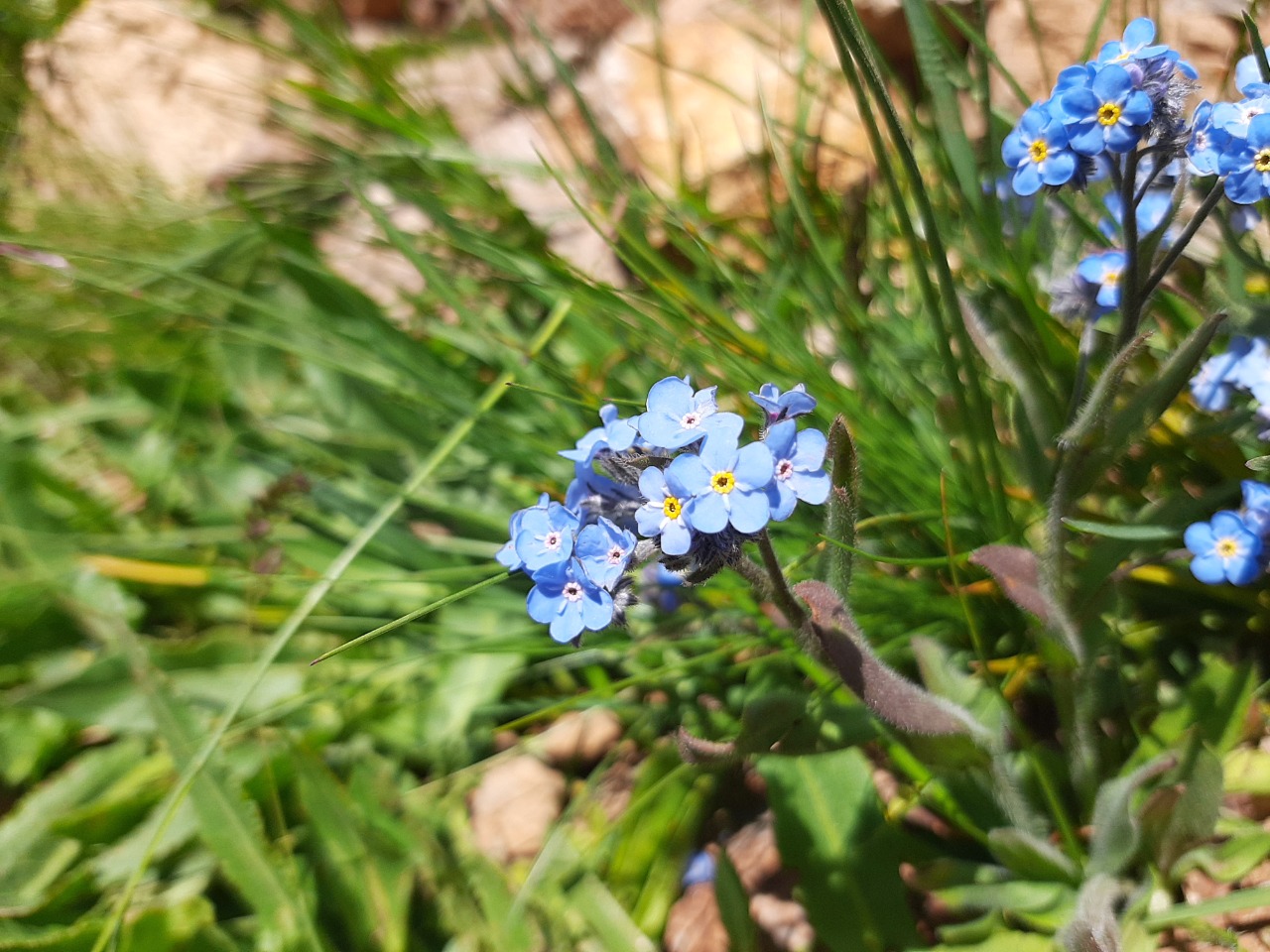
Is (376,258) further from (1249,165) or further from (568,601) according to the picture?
(1249,165)

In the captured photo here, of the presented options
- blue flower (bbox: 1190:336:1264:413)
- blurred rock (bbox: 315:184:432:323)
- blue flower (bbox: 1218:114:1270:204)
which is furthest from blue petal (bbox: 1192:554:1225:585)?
blurred rock (bbox: 315:184:432:323)

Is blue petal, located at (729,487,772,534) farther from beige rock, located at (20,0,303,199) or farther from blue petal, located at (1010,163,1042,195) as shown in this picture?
beige rock, located at (20,0,303,199)

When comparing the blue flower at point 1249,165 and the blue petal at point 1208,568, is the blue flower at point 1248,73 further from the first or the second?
the blue petal at point 1208,568

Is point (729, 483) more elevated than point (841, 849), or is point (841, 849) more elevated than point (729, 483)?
point (729, 483)

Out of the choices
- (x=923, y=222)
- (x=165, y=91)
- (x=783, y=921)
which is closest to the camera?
(x=923, y=222)

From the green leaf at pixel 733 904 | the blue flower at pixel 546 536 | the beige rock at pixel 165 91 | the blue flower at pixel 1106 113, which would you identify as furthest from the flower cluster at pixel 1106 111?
the beige rock at pixel 165 91

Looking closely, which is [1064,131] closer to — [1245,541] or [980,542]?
[1245,541]

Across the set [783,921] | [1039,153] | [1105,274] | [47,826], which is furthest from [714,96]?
[47,826]
